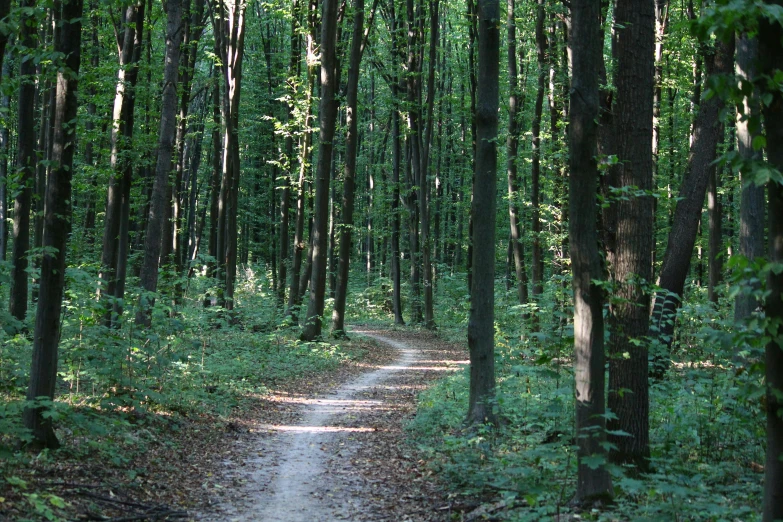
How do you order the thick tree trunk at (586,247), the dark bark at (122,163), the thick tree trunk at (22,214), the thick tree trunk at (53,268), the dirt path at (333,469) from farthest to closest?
the dark bark at (122,163) < the thick tree trunk at (22,214) < the thick tree trunk at (53,268) < the dirt path at (333,469) < the thick tree trunk at (586,247)

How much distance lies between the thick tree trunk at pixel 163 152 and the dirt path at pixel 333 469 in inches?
145

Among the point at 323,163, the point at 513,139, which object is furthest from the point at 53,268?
the point at 513,139

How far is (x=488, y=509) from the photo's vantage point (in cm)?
580

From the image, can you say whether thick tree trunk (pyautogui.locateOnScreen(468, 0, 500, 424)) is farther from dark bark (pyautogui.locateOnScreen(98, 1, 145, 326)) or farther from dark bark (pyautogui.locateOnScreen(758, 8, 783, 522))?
dark bark (pyautogui.locateOnScreen(98, 1, 145, 326))

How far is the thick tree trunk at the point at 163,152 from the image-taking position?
1173 cm

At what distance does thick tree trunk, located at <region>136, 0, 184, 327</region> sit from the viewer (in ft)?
38.5

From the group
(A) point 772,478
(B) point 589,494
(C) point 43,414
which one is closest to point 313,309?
(C) point 43,414

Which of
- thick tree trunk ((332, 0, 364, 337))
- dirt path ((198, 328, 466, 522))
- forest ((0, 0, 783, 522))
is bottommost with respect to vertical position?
dirt path ((198, 328, 466, 522))

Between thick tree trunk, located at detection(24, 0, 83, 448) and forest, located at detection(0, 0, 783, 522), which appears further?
thick tree trunk, located at detection(24, 0, 83, 448)

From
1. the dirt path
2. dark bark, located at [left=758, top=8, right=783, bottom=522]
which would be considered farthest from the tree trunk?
dark bark, located at [left=758, top=8, right=783, bottom=522]

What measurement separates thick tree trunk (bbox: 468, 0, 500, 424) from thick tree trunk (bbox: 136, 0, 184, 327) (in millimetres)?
5847

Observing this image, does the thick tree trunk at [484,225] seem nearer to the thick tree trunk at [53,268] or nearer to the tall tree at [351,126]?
the thick tree trunk at [53,268]

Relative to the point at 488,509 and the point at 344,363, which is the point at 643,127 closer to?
the point at 488,509

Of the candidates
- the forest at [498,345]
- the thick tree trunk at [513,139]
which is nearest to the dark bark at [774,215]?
the forest at [498,345]
